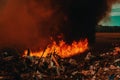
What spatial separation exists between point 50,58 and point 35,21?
21.5ft

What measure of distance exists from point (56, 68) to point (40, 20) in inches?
308

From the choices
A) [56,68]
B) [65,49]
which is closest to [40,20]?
[65,49]

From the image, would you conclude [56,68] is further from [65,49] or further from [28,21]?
[28,21]

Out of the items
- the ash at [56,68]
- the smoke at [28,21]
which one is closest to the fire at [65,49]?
the smoke at [28,21]

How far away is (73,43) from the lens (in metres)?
29.9

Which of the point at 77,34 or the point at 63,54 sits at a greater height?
the point at 77,34

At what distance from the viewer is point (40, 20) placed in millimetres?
28375

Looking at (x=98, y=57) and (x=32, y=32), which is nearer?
(x=98, y=57)

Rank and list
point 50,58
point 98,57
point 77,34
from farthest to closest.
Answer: point 77,34, point 98,57, point 50,58

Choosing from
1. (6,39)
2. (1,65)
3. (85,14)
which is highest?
(85,14)

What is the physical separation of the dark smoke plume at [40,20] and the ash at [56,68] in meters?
3.86

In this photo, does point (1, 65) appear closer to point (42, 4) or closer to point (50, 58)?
point (50, 58)

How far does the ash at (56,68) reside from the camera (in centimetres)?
2027

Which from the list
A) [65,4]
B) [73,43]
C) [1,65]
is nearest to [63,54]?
[73,43]
